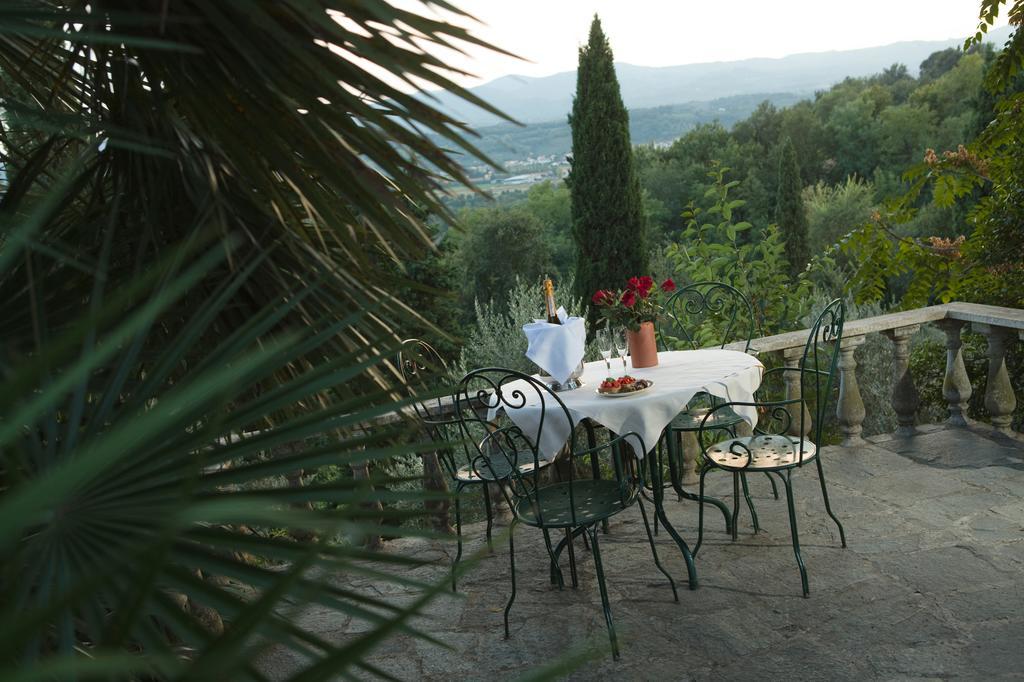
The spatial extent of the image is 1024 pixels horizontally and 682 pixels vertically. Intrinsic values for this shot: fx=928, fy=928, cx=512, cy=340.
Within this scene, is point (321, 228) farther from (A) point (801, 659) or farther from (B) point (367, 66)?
(A) point (801, 659)

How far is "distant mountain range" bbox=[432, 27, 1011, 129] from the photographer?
43.9 m

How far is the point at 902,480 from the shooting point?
163 inches

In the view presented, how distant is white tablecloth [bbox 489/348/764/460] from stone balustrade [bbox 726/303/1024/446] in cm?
119

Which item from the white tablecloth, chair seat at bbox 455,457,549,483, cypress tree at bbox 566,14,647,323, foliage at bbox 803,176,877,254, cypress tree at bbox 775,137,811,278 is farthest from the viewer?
foliage at bbox 803,176,877,254

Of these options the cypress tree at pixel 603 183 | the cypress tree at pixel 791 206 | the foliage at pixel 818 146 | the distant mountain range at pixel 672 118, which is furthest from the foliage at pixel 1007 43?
the distant mountain range at pixel 672 118

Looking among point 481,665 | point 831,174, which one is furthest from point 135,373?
point 831,174

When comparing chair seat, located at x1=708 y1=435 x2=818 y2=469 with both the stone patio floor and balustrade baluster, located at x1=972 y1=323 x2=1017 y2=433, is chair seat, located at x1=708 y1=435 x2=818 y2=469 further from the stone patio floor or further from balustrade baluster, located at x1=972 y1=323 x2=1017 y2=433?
balustrade baluster, located at x1=972 y1=323 x2=1017 y2=433

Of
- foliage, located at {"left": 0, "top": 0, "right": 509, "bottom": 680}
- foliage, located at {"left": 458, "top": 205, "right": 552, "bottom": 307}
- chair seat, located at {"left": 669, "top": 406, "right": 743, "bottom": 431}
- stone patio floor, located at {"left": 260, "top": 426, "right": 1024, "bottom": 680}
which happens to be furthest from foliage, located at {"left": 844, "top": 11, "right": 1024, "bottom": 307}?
foliage, located at {"left": 458, "top": 205, "right": 552, "bottom": 307}

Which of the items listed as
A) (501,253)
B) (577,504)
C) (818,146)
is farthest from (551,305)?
(818,146)

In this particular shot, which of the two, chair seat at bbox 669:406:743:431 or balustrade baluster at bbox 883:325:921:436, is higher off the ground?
chair seat at bbox 669:406:743:431

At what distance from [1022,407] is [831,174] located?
26.9 m

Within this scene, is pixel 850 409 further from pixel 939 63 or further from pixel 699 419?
pixel 939 63

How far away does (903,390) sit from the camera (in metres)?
4.77

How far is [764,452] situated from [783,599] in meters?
0.55
